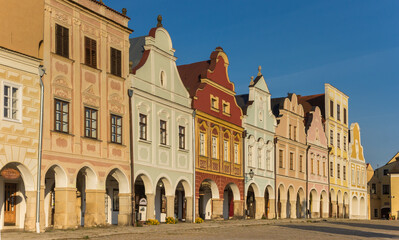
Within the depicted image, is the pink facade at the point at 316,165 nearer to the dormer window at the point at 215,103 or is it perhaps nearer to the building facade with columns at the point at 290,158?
the building facade with columns at the point at 290,158

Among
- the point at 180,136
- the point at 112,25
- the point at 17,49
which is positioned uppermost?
the point at 112,25

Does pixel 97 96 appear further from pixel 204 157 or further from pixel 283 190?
pixel 283 190

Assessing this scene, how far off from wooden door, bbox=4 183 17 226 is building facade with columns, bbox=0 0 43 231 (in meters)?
0.38

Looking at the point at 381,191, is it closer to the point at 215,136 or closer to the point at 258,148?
the point at 258,148

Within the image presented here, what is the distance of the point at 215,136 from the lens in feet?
142

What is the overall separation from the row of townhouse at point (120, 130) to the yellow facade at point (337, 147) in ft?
33.5

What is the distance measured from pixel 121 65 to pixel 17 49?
7.44 metres

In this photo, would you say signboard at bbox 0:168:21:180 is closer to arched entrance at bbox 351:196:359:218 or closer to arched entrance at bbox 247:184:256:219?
arched entrance at bbox 247:184:256:219

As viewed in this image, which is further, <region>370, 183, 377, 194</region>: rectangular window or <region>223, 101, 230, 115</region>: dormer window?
<region>370, 183, 377, 194</region>: rectangular window

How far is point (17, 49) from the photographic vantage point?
26562 mm

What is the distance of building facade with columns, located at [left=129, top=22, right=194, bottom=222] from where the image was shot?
3453 centimetres

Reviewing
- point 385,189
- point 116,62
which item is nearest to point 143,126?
point 116,62

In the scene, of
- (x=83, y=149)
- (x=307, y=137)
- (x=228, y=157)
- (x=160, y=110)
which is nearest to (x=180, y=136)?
(x=160, y=110)

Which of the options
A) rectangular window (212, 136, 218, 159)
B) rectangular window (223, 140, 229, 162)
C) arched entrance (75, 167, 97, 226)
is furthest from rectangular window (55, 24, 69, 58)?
rectangular window (223, 140, 229, 162)
